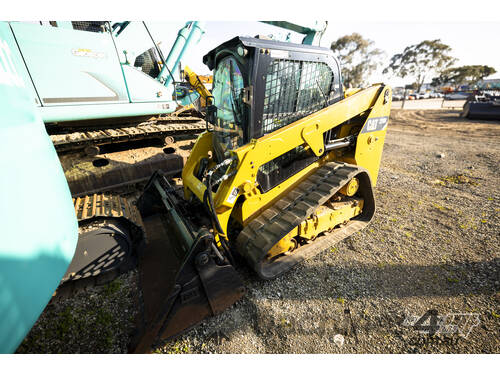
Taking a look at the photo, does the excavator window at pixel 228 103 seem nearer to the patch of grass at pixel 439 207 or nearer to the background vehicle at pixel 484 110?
the patch of grass at pixel 439 207

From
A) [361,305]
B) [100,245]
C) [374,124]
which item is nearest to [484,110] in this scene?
[374,124]

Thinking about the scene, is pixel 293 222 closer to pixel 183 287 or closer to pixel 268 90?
pixel 183 287

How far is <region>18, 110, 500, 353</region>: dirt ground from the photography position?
187cm

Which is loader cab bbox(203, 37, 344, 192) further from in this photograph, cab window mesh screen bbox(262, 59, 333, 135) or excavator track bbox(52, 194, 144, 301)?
excavator track bbox(52, 194, 144, 301)

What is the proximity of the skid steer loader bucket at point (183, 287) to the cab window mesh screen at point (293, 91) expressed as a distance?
4.73ft

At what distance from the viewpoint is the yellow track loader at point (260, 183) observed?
2014mm

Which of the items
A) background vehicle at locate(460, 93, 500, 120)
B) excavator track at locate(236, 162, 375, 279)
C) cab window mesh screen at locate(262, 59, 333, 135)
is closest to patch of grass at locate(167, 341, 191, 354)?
excavator track at locate(236, 162, 375, 279)

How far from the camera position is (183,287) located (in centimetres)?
192

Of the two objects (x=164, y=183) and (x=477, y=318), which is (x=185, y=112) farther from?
(x=477, y=318)

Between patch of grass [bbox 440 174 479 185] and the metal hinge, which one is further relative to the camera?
patch of grass [bbox 440 174 479 185]

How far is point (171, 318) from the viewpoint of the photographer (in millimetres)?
1843

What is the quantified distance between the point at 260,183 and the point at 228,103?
1062 millimetres

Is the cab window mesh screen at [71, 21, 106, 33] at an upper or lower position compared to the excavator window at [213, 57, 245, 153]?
upper

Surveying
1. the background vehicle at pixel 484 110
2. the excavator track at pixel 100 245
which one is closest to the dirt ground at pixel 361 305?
the excavator track at pixel 100 245
